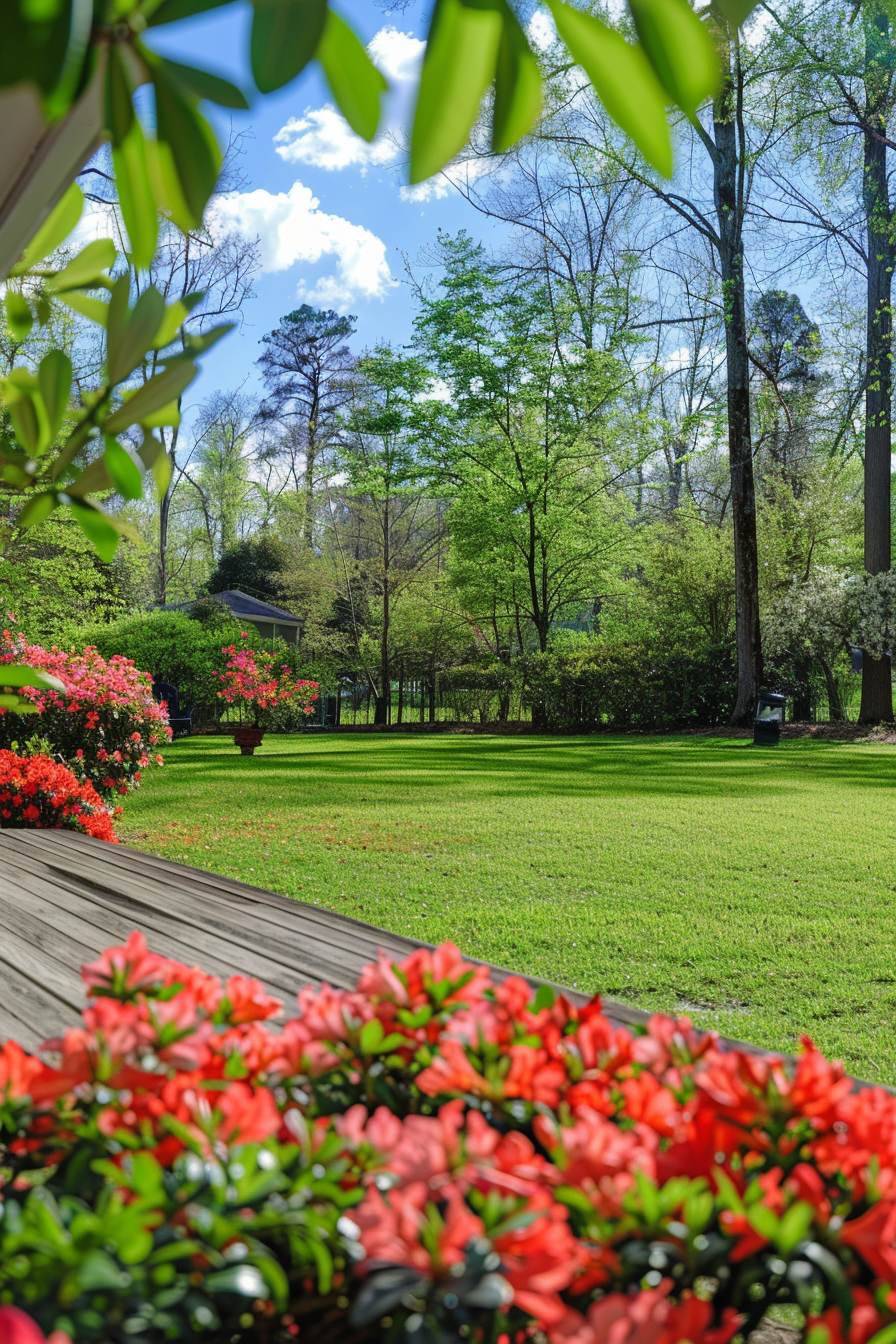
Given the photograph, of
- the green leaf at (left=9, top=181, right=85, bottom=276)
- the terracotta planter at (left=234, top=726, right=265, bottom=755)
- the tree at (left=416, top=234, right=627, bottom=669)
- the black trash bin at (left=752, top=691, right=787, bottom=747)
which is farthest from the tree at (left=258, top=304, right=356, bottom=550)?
the green leaf at (left=9, top=181, right=85, bottom=276)

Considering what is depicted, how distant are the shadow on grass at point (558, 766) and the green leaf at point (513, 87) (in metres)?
7.54

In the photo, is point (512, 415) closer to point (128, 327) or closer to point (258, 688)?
point (258, 688)

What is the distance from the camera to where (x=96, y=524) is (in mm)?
722

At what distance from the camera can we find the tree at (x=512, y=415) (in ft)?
53.2

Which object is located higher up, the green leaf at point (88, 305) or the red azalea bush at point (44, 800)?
the green leaf at point (88, 305)

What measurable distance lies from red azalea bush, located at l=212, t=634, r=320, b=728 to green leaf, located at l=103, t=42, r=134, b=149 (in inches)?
504

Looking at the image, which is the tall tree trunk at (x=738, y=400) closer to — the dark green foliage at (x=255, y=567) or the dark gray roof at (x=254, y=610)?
the dark gray roof at (x=254, y=610)

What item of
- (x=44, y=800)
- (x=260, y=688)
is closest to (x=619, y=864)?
(x=44, y=800)

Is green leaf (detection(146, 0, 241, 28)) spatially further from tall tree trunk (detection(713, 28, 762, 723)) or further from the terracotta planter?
tall tree trunk (detection(713, 28, 762, 723))

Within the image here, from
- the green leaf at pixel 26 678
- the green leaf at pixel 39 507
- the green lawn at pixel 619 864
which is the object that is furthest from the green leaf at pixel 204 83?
the green lawn at pixel 619 864

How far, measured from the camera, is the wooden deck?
1.68 metres

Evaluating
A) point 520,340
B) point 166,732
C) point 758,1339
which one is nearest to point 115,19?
point 758,1339

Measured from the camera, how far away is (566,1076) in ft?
2.90

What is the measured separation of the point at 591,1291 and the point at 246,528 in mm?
40131
